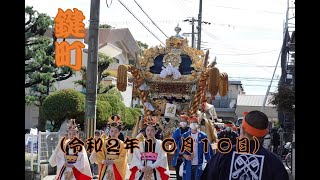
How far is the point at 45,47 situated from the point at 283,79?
5.91 meters

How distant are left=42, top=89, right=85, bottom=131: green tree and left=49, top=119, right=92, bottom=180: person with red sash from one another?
5267 millimetres

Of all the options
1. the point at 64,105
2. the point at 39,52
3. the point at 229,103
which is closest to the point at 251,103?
the point at 229,103

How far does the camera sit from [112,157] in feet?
24.3

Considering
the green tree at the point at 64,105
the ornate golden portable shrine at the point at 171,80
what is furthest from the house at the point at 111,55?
the ornate golden portable shrine at the point at 171,80

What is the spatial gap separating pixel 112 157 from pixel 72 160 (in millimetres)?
515

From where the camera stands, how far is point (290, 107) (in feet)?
37.9

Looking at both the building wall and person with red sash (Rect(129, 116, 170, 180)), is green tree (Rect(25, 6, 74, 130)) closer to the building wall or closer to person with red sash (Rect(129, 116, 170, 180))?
the building wall

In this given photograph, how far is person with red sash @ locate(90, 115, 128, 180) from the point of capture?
734 cm

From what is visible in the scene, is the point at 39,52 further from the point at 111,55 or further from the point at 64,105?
the point at 111,55

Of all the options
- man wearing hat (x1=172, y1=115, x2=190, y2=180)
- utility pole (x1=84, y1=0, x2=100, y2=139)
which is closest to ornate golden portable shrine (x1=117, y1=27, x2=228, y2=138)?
man wearing hat (x1=172, y1=115, x2=190, y2=180)

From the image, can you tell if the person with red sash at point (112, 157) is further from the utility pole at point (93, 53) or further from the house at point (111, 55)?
the house at point (111, 55)
